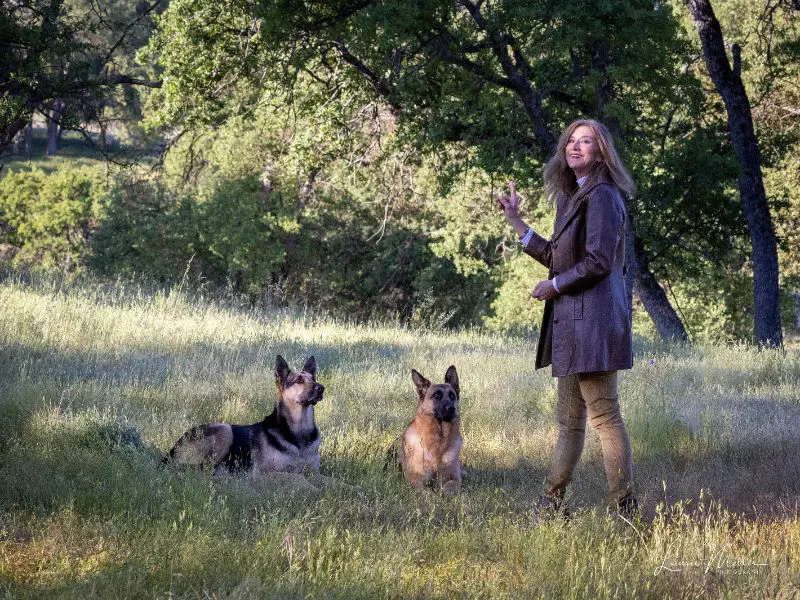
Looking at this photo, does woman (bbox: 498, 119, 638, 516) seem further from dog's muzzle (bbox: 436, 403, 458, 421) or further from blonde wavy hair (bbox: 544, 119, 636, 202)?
dog's muzzle (bbox: 436, 403, 458, 421)

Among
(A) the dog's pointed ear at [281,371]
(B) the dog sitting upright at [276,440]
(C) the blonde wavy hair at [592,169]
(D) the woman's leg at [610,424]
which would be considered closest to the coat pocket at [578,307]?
(D) the woman's leg at [610,424]

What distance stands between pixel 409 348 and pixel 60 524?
8.54 meters

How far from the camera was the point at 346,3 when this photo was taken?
16.4 meters

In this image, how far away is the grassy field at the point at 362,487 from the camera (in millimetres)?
4418

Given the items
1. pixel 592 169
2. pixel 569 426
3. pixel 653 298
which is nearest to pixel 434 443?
pixel 569 426

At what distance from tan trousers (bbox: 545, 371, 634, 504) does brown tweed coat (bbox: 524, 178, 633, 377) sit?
164mm

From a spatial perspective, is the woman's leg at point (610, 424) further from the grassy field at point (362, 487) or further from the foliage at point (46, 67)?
the foliage at point (46, 67)

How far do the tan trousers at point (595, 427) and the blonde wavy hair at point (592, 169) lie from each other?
1142 mm

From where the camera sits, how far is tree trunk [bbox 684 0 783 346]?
1644 centimetres

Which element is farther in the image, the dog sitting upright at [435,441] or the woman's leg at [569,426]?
the dog sitting upright at [435,441]

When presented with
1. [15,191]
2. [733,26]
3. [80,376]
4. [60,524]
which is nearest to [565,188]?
[60,524]

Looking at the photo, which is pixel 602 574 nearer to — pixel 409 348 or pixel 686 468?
pixel 686 468

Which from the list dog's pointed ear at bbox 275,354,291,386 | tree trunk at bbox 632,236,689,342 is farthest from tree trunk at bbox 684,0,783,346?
dog's pointed ear at bbox 275,354,291,386

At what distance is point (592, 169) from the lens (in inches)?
214
